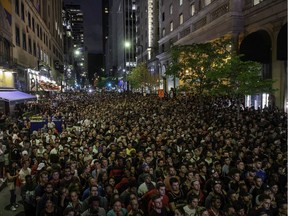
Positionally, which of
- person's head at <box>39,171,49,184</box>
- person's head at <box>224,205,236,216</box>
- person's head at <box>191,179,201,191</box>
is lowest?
person's head at <box>224,205,236,216</box>

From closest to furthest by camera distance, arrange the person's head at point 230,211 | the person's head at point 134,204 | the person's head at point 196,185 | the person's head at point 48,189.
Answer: the person's head at point 230,211, the person's head at point 134,204, the person's head at point 48,189, the person's head at point 196,185

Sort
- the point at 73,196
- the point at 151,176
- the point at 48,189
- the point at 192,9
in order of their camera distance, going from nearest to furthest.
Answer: the point at 73,196, the point at 48,189, the point at 151,176, the point at 192,9

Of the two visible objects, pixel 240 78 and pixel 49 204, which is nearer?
pixel 49 204

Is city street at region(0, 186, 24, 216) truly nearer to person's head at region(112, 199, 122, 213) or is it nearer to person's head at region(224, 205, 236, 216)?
person's head at region(112, 199, 122, 213)

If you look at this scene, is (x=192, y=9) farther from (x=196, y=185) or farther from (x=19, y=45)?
(x=196, y=185)

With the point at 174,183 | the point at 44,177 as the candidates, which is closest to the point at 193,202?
the point at 174,183

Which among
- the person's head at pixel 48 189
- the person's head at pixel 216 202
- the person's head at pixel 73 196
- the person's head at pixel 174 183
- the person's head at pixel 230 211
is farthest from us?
the person's head at pixel 174 183

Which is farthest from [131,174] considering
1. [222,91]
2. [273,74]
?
[273,74]

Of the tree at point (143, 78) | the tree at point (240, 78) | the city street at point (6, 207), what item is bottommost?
the city street at point (6, 207)

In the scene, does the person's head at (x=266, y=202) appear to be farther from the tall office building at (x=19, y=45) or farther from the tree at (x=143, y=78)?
the tree at (x=143, y=78)

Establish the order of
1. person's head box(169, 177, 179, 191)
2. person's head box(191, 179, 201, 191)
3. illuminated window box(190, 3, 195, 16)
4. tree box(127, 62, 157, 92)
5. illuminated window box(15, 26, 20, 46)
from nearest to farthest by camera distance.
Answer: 1. person's head box(191, 179, 201, 191)
2. person's head box(169, 177, 179, 191)
3. illuminated window box(15, 26, 20, 46)
4. illuminated window box(190, 3, 195, 16)
5. tree box(127, 62, 157, 92)

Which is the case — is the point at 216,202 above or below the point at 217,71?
below

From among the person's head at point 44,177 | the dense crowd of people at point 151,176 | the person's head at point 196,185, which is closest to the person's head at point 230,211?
the dense crowd of people at point 151,176

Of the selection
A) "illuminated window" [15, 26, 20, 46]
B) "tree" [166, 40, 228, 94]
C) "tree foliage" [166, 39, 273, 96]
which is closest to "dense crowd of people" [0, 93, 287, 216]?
"tree foliage" [166, 39, 273, 96]
